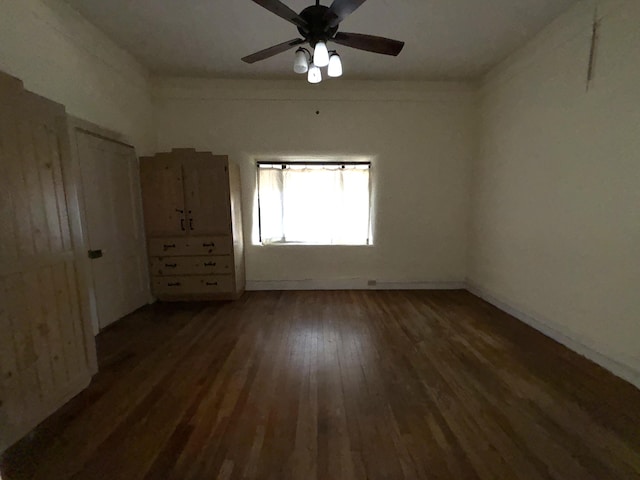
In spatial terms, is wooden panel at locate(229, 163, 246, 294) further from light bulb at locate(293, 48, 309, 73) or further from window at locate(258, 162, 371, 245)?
light bulb at locate(293, 48, 309, 73)

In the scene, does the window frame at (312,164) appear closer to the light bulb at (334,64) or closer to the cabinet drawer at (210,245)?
the cabinet drawer at (210,245)

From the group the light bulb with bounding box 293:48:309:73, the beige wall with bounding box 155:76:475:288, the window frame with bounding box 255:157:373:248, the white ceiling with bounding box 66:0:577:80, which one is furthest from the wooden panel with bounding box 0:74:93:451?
the window frame with bounding box 255:157:373:248

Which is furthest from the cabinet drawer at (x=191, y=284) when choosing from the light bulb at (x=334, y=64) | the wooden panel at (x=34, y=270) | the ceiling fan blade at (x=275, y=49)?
the light bulb at (x=334, y=64)

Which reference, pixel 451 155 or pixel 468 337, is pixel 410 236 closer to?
pixel 451 155

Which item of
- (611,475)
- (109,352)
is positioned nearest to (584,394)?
(611,475)

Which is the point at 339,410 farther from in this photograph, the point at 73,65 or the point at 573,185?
the point at 73,65

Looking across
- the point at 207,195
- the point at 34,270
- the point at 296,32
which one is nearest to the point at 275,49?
the point at 296,32

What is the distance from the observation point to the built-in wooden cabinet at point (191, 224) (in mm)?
3586

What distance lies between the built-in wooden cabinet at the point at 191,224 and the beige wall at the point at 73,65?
0.65 m

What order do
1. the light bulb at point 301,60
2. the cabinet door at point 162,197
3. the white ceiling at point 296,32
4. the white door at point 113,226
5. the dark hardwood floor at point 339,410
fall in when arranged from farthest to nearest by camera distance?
the cabinet door at point 162,197 < the white door at point 113,226 < the white ceiling at point 296,32 < the light bulb at point 301,60 < the dark hardwood floor at point 339,410

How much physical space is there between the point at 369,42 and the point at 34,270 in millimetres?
2803

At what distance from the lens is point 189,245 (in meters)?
3.71

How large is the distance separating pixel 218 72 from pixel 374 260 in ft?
11.8

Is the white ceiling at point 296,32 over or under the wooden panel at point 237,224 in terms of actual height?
over
